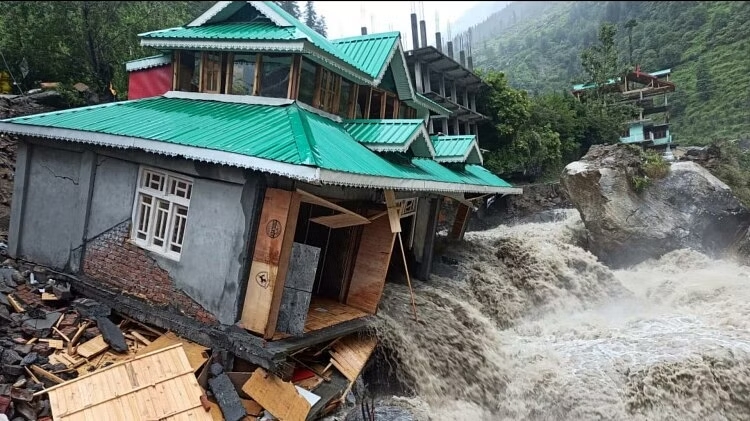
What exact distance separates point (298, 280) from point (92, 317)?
381 centimetres

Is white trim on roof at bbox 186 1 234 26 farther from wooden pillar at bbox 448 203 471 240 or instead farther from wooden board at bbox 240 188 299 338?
wooden pillar at bbox 448 203 471 240

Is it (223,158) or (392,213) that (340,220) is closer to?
(392,213)

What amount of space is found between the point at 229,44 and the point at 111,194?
435 cm

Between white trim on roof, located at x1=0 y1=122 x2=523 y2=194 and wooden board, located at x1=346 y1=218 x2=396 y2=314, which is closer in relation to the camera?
white trim on roof, located at x1=0 y1=122 x2=523 y2=194

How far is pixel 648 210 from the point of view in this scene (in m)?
20.5

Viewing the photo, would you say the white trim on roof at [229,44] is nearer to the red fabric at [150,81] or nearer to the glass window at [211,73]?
the glass window at [211,73]

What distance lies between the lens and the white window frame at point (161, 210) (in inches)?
336

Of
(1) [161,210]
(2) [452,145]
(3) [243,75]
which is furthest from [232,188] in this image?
(2) [452,145]

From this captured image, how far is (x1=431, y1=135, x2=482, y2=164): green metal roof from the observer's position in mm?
15312

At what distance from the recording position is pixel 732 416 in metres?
8.92

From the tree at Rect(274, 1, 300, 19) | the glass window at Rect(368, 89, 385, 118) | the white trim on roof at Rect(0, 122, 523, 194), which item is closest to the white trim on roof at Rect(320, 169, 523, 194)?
the white trim on roof at Rect(0, 122, 523, 194)

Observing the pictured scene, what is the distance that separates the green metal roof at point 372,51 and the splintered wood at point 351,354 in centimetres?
718

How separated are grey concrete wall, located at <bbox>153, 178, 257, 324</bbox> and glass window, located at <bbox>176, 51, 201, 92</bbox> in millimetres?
5081

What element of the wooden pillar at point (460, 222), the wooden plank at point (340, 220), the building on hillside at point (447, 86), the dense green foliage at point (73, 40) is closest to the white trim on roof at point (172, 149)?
the wooden plank at point (340, 220)
